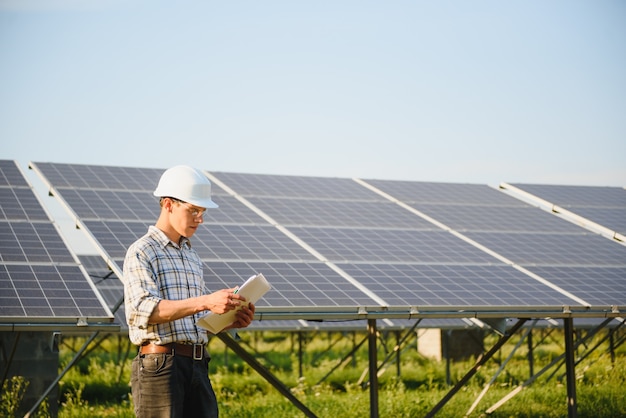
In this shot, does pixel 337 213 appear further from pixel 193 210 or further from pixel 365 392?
pixel 193 210

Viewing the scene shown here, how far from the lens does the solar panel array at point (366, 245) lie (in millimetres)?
9875

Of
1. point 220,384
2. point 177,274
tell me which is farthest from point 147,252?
point 220,384

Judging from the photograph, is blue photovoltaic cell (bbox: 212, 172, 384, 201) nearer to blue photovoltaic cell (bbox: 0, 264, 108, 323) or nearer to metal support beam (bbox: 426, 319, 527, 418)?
metal support beam (bbox: 426, 319, 527, 418)

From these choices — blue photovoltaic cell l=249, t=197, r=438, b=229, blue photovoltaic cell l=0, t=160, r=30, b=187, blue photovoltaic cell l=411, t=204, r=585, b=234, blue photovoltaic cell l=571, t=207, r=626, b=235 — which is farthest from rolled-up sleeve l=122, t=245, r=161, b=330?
blue photovoltaic cell l=571, t=207, r=626, b=235

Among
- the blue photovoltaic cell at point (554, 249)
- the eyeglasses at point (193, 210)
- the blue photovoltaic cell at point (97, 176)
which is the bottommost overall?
the blue photovoltaic cell at point (554, 249)

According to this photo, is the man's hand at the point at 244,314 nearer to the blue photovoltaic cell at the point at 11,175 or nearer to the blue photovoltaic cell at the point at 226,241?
the blue photovoltaic cell at the point at 226,241

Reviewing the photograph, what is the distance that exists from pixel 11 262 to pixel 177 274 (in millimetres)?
4355

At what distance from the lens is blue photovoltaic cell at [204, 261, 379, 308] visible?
9353 millimetres

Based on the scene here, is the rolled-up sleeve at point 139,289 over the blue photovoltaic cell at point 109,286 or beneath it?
over

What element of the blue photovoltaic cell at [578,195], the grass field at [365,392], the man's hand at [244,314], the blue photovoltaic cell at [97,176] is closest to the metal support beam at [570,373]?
the grass field at [365,392]

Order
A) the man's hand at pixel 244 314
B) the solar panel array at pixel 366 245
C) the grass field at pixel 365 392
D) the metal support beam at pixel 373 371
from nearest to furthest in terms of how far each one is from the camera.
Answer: the man's hand at pixel 244 314, the metal support beam at pixel 373 371, the solar panel array at pixel 366 245, the grass field at pixel 365 392

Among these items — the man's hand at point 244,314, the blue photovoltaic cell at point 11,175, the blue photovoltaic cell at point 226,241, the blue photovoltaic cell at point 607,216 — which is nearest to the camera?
the man's hand at point 244,314

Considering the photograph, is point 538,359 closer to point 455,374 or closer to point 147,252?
point 455,374

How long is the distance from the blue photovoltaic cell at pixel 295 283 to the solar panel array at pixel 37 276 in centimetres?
133
